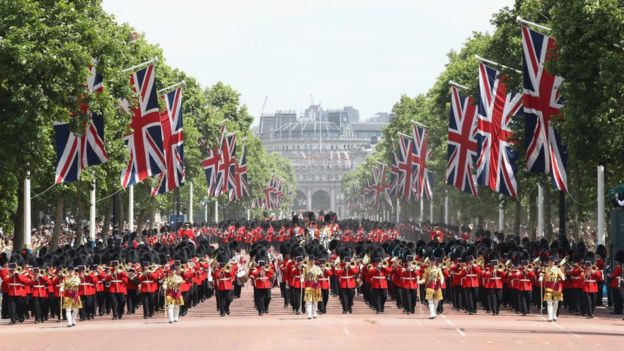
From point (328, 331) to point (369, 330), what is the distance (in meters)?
1.01

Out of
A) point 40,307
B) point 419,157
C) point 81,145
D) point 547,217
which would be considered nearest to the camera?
point 40,307

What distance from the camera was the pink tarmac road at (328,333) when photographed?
29.1m

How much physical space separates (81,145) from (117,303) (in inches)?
311

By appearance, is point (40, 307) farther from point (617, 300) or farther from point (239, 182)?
point (239, 182)

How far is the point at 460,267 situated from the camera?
40.9 metres

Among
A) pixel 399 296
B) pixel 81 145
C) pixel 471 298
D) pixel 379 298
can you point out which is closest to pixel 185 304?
pixel 379 298

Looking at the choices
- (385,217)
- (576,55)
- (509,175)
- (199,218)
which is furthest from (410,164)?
(385,217)

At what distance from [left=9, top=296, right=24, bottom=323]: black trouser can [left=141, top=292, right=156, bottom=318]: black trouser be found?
3205 mm

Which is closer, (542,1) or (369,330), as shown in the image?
(369,330)

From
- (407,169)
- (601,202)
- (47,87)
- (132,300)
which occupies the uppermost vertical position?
(407,169)

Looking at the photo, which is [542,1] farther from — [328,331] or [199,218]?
[199,218]

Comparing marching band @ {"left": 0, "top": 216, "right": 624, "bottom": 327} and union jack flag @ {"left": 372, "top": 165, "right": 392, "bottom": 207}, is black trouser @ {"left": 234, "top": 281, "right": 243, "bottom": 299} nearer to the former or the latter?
marching band @ {"left": 0, "top": 216, "right": 624, "bottom": 327}

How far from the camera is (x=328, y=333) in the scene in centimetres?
3234

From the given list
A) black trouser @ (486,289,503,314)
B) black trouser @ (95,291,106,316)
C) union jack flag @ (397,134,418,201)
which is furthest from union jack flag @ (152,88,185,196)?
union jack flag @ (397,134,418,201)
